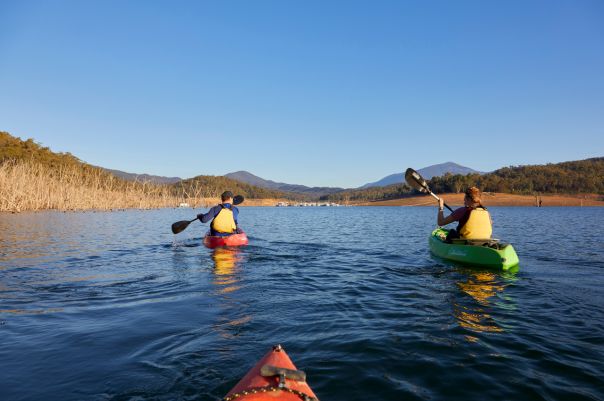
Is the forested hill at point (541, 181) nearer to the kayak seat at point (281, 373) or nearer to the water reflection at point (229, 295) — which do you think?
the water reflection at point (229, 295)

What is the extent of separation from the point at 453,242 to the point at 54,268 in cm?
1181

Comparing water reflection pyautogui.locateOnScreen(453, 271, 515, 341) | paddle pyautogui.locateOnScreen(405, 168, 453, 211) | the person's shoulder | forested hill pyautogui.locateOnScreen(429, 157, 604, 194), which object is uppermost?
forested hill pyautogui.locateOnScreen(429, 157, 604, 194)

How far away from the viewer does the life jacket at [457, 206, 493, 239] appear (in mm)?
10078

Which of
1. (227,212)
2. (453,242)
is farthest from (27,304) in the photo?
(453,242)

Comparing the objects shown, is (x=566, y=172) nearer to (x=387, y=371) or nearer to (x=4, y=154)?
(x=387, y=371)

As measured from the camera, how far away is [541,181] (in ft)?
401

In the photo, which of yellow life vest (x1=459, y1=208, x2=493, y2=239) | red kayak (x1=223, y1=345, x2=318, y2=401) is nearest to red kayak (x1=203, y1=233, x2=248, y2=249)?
yellow life vest (x1=459, y1=208, x2=493, y2=239)

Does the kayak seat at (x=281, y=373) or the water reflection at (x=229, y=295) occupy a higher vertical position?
the kayak seat at (x=281, y=373)

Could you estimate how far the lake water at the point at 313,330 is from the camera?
3541 millimetres

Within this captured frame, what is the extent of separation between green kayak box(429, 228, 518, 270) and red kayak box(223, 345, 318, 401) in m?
8.45

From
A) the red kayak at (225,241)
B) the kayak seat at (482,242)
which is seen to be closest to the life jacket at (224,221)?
the red kayak at (225,241)

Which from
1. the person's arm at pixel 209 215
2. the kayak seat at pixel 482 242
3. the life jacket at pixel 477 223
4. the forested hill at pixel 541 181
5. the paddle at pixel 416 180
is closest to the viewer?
the kayak seat at pixel 482 242

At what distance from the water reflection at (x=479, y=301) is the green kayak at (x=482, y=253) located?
0.34 metres

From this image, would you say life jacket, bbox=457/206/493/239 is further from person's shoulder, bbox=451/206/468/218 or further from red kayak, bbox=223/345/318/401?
red kayak, bbox=223/345/318/401
